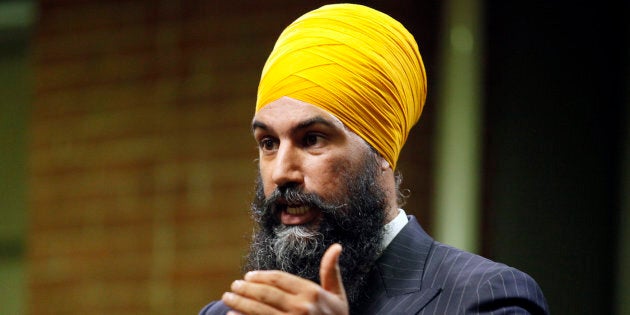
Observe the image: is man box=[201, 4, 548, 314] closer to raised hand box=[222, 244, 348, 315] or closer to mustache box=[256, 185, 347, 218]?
mustache box=[256, 185, 347, 218]

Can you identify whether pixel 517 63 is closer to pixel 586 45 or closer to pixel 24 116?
pixel 586 45

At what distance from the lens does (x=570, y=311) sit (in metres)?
4.52

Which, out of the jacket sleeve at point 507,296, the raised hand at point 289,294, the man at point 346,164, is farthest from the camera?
the man at point 346,164

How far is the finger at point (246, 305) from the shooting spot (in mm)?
2322

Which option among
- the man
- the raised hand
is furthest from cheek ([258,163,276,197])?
the raised hand

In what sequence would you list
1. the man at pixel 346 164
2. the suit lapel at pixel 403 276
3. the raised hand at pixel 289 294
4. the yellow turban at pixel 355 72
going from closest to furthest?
the raised hand at pixel 289 294 → the suit lapel at pixel 403 276 → the man at pixel 346 164 → the yellow turban at pixel 355 72

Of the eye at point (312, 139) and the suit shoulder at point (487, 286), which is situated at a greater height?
the eye at point (312, 139)

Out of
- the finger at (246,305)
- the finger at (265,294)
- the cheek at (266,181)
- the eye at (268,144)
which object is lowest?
the finger at (246,305)

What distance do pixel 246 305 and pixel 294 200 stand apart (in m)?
0.62

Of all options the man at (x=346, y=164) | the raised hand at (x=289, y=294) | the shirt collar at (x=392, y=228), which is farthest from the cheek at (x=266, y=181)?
the raised hand at (x=289, y=294)

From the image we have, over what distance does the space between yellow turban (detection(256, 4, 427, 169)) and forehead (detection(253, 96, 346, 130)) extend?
0.01m

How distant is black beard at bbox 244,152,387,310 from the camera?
293 cm

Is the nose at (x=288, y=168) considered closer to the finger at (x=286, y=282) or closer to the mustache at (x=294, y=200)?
the mustache at (x=294, y=200)

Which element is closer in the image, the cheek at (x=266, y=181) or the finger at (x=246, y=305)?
the finger at (x=246, y=305)
